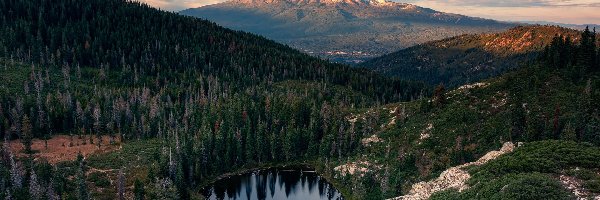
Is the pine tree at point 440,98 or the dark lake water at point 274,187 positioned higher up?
the pine tree at point 440,98

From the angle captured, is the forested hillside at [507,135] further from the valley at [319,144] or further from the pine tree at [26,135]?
the pine tree at [26,135]

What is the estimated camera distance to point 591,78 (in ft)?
404

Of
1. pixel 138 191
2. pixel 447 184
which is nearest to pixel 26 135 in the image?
pixel 138 191

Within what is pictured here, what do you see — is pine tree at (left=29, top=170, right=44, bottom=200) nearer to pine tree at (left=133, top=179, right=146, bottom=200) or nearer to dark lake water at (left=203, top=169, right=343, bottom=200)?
pine tree at (left=133, top=179, right=146, bottom=200)

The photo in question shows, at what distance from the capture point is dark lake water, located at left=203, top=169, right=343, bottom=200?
127312mm

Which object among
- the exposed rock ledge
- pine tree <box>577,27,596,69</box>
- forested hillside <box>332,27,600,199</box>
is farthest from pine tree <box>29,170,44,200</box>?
pine tree <box>577,27,596,69</box>

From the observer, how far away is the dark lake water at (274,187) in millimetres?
127312

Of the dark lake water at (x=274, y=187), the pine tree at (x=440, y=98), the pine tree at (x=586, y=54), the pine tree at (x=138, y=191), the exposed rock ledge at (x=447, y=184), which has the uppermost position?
the pine tree at (x=586, y=54)

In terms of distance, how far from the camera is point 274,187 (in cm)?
13638

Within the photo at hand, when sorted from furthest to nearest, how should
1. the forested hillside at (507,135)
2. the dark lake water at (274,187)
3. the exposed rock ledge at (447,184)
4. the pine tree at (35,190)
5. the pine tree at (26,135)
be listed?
the pine tree at (26,135)
the dark lake water at (274,187)
the pine tree at (35,190)
the exposed rock ledge at (447,184)
the forested hillside at (507,135)

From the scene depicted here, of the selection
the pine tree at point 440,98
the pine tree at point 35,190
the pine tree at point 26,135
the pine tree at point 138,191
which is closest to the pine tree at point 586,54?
the pine tree at point 440,98

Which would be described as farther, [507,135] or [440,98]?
[440,98]

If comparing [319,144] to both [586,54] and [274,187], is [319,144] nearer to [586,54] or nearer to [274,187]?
[274,187]

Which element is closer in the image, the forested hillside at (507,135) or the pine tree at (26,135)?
the forested hillside at (507,135)
